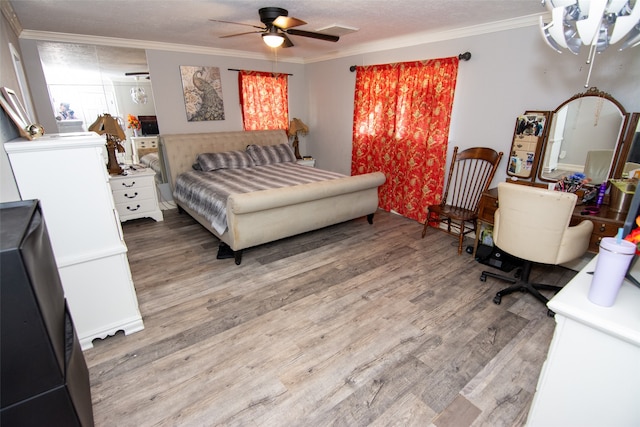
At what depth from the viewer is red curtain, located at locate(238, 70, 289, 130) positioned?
195 inches

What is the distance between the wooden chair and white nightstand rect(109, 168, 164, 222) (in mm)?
3490

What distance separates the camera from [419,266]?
3.00 m

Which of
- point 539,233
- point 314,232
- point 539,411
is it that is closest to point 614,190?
point 539,233

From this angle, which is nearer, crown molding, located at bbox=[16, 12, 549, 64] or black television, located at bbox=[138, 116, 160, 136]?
crown molding, located at bbox=[16, 12, 549, 64]

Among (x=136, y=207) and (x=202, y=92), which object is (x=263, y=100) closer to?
(x=202, y=92)

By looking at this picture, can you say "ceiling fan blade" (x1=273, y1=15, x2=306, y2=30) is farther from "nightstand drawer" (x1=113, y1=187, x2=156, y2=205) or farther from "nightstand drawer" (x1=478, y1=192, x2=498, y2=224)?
"nightstand drawer" (x1=113, y1=187, x2=156, y2=205)

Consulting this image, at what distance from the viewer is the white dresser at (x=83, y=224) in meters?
→ 1.64

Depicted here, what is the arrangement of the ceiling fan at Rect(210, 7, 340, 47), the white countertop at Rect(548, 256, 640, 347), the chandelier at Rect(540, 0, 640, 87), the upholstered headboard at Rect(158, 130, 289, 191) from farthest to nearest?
the upholstered headboard at Rect(158, 130, 289, 191), the ceiling fan at Rect(210, 7, 340, 47), the chandelier at Rect(540, 0, 640, 87), the white countertop at Rect(548, 256, 640, 347)

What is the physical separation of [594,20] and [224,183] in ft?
10.8

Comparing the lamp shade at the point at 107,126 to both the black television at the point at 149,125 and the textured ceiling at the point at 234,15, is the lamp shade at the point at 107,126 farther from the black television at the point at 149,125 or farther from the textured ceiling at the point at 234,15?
the textured ceiling at the point at 234,15

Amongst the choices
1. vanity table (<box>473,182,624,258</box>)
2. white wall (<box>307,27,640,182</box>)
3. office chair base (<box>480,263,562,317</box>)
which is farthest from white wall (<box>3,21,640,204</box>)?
office chair base (<box>480,263,562,317</box>)

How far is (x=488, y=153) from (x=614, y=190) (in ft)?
3.80

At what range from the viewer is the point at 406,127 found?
4062 millimetres

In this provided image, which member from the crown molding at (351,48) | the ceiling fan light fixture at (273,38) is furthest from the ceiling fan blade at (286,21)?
the crown molding at (351,48)
